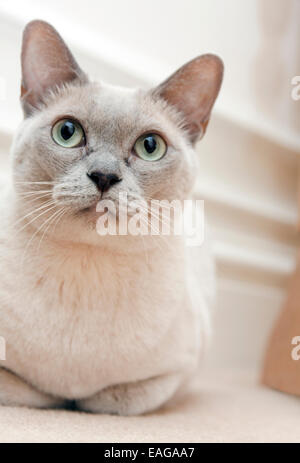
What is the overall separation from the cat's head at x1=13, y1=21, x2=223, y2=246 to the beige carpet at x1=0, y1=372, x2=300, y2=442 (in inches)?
11.7

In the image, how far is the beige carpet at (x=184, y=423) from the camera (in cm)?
76

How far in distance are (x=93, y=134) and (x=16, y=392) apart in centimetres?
45

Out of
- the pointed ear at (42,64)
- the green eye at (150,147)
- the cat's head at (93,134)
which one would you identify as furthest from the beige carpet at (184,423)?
the pointed ear at (42,64)

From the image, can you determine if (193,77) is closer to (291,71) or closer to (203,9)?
(203,9)

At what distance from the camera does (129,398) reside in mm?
953

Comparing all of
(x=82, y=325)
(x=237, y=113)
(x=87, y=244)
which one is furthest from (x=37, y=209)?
(x=237, y=113)

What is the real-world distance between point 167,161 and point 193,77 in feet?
0.57

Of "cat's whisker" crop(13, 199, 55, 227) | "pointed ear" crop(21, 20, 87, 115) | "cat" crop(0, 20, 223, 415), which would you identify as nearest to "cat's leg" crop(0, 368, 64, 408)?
"cat" crop(0, 20, 223, 415)

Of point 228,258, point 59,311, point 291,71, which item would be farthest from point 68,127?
point 291,71

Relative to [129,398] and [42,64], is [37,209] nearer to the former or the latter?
[42,64]

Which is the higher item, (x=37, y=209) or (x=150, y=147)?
(x=150, y=147)

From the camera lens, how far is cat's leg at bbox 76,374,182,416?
94 cm

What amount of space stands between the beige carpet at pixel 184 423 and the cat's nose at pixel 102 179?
1.18ft

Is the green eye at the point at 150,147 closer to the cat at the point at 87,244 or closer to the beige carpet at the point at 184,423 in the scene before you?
the cat at the point at 87,244
